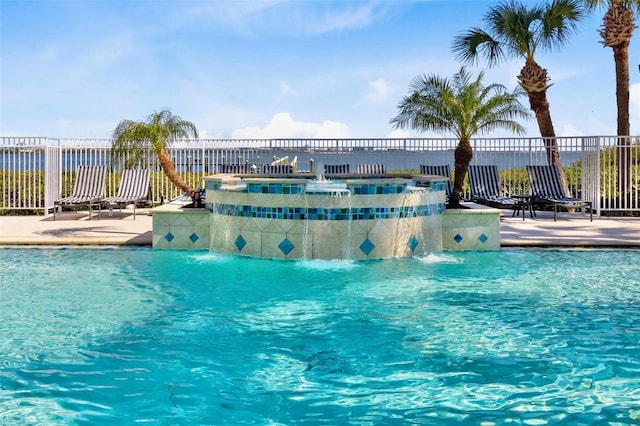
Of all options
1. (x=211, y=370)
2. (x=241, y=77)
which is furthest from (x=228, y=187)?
(x=241, y=77)

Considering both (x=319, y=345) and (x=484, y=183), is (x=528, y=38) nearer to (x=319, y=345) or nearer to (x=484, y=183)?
(x=484, y=183)

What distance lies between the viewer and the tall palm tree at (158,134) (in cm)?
1042

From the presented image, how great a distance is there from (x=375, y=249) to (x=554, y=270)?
228cm

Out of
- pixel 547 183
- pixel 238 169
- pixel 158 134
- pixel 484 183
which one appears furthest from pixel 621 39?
pixel 158 134

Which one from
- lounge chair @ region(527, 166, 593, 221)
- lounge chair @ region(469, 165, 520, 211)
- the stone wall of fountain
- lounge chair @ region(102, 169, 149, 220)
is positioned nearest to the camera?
the stone wall of fountain

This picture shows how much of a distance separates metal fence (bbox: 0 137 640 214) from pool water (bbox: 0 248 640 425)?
7.09 metres

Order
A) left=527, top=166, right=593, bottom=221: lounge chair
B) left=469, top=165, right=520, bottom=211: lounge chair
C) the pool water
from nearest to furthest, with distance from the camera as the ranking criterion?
the pool water < left=527, top=166, right=593, bottom=221: lounge chair < left=469, top=165, right=520, bottom=211: lounge chair

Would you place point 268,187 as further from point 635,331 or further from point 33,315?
point 635,331

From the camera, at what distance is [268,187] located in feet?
27.8

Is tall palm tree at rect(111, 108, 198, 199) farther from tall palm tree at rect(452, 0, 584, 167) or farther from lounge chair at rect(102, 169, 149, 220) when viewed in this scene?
tall palm tree at rect(452, 0, 584, 167)

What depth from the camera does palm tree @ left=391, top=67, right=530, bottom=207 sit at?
40.5 feet

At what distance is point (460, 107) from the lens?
12328 millimetres

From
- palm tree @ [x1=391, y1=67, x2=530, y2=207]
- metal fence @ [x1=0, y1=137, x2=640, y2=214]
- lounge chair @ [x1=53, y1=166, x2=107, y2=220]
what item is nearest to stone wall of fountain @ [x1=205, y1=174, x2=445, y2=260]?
palm tree @ [x1=391, y1=67, x2=530, y2=207]

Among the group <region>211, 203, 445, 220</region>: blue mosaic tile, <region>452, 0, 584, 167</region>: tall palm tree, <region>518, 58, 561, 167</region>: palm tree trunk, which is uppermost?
<region>452, 0, 584, 167</region>: tall palm tree
